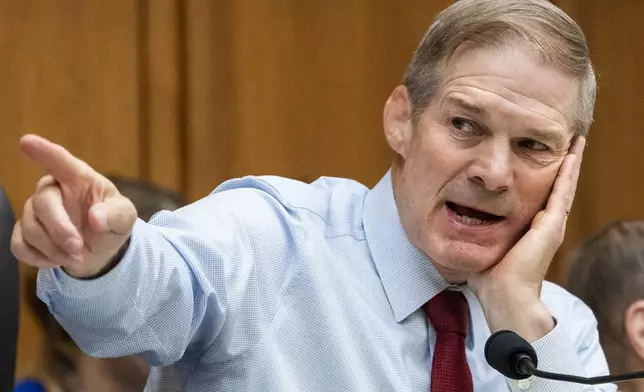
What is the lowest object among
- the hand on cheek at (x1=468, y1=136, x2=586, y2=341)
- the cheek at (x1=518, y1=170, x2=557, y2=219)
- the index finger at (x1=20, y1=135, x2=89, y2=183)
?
the hand on cheek at (x1=468, y1=136, x2=586, y2=341)

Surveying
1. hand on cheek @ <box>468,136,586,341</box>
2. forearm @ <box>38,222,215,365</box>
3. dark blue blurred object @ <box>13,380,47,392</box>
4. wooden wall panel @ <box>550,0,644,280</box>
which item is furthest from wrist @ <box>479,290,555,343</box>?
wooden wall panel @ <box>550,0,644,280</box>

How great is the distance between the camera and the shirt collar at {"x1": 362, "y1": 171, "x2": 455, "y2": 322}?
4.41ft

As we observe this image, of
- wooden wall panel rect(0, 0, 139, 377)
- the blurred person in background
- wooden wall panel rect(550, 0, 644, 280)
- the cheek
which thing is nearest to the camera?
the cheek

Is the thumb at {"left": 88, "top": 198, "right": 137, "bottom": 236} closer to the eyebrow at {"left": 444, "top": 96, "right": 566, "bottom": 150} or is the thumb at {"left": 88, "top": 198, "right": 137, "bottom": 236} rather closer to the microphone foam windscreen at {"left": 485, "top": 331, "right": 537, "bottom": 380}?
the microphone foam windscreen at {"left": 485, "top": 331, "right": 537, "bottom": 380}

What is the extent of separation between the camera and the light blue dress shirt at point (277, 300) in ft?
3.43

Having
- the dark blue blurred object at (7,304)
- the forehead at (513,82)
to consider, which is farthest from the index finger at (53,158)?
the forehead at (513,82)

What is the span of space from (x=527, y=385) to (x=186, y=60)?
5.06 feet

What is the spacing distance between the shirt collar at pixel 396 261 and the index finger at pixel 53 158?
1.84 feet

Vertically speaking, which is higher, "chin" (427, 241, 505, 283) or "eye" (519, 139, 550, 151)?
"eye" (519, 139, 550, 151)

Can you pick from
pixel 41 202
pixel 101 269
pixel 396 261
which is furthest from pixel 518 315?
pixel 41 202

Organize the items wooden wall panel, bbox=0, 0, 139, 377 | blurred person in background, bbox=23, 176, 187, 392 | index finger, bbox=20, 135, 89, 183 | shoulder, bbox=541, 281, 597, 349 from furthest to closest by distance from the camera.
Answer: wooden wall panel, bbox=0, 0, 139, 377 < blurred person in background, bbox=23, 176, 187, 392 < shoulder, bbox=541, 281, 597, 349 < index finger, bbox=20, 135, 89, 183

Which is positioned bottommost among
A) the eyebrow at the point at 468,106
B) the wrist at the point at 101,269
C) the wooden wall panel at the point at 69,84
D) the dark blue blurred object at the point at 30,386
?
the dark blue blurred object at the point at 30,386

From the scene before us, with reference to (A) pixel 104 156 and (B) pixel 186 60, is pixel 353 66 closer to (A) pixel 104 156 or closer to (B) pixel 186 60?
(B) pixel 186 60

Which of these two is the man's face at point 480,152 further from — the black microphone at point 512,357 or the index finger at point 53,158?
the index finger at point 53,158
